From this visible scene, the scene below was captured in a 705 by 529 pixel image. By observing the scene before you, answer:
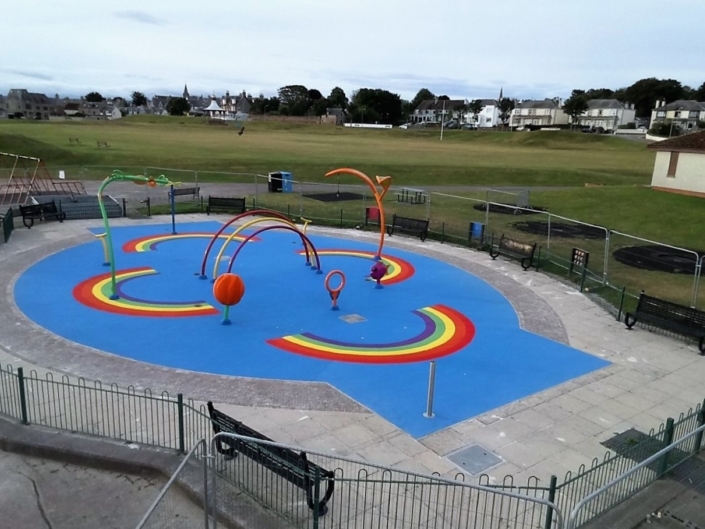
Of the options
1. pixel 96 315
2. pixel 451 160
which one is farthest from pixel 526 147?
pixel 96 315

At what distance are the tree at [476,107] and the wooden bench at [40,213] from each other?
168m

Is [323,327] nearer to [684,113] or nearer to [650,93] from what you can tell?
[684,113]

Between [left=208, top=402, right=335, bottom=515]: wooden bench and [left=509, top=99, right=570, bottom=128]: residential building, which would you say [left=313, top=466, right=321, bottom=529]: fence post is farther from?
[left=509, top=99, right=570, bottom=128]: residential building

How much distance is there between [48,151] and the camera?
177 ft

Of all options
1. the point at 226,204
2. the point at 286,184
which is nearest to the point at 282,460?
the point at 226,204

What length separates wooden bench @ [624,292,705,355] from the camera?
52.2 feet

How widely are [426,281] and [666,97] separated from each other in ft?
540

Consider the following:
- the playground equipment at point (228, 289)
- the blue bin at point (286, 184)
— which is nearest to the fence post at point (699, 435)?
the playground equipment at point (228, 289)

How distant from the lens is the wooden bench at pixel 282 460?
25.9 feet

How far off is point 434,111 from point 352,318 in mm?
174591

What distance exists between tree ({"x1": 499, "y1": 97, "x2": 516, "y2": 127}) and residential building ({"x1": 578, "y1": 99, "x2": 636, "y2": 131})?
20.1 m

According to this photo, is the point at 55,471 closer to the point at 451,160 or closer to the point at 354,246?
the point at 354,246

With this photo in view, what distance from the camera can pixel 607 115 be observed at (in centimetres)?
15112

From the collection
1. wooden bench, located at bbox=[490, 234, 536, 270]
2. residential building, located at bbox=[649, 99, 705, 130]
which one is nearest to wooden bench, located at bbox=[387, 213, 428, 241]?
wooden bench, located at bbox=[490, 234, 536, 270]
